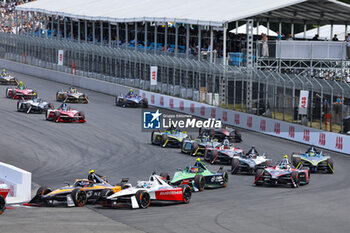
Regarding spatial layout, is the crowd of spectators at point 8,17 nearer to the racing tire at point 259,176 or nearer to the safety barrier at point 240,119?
the safety barrier at point 240,119

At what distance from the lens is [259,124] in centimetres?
4431

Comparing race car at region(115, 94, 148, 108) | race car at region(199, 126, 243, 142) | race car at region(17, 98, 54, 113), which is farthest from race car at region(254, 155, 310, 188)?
race car at region(115, 94, 148, 108)

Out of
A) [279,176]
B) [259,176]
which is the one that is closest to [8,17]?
[259,176]

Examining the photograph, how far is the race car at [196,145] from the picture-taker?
35.8 m

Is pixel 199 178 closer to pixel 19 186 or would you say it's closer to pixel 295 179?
pixel 295 179

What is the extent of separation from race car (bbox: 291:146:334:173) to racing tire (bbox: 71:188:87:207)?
36.3ft

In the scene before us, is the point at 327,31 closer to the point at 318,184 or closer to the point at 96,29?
the point at 96,29

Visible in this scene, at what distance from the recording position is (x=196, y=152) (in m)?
35.9

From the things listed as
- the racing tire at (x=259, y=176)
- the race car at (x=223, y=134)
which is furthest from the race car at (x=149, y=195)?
the race car at (x=223, y=134)

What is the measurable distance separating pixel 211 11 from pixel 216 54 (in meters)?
3.09

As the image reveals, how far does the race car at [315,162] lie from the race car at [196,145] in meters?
4.08

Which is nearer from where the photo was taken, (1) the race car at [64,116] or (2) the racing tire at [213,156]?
(2) the racing tire at [213,156]

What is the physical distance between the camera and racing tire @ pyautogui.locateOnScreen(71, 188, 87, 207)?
24.4 metres

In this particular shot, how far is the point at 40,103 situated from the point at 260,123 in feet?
45.0
